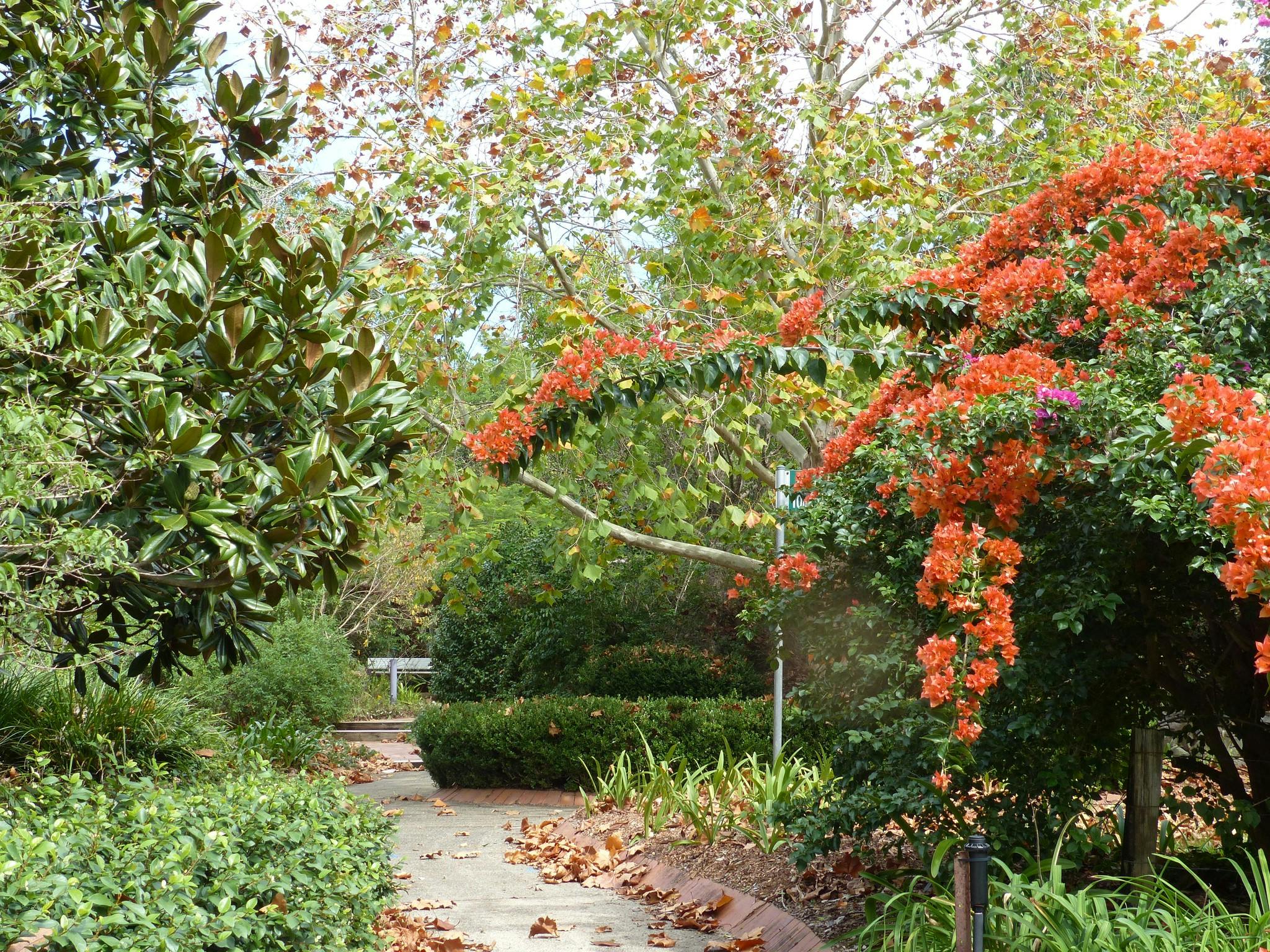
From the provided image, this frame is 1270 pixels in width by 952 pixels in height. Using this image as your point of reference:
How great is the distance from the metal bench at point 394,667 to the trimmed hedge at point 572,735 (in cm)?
817

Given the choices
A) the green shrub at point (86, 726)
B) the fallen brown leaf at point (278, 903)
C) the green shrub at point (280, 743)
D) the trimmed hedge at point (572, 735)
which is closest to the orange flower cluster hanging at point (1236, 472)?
the fallen brown leaf at point (278, 903)

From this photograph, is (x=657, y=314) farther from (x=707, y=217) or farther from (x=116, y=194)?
(x=116, y=194)

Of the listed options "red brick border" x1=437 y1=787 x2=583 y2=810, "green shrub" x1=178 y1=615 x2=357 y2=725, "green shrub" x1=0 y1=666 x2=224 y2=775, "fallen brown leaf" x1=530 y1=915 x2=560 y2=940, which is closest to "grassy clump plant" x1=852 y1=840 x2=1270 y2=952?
"fallen brown leaf" x1=530 y1=915 x2=560 y2=940

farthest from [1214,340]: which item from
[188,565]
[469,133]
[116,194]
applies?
[469,133]

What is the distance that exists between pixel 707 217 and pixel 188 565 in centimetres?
523

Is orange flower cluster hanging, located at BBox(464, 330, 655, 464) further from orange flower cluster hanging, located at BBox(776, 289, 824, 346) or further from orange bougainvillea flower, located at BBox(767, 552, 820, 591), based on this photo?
orange bougainvillea flower, located at BBox(767, 552, 820, 591)

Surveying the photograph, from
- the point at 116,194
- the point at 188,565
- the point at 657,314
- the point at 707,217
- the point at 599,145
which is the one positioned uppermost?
the point at 599,145

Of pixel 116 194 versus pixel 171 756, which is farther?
pixel 171 756

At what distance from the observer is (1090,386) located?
3.70m

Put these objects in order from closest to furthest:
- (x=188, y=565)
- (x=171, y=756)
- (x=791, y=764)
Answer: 1. (x=188, y=565)
2. (x=171, y=756)
3. (x=791, y=764)

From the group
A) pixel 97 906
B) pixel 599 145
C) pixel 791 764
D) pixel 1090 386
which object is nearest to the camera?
pixel 97 906

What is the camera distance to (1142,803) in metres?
4.88

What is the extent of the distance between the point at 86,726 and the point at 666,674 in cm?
668

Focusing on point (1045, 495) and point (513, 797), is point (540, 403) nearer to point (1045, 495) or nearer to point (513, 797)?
point (1045, 495)
